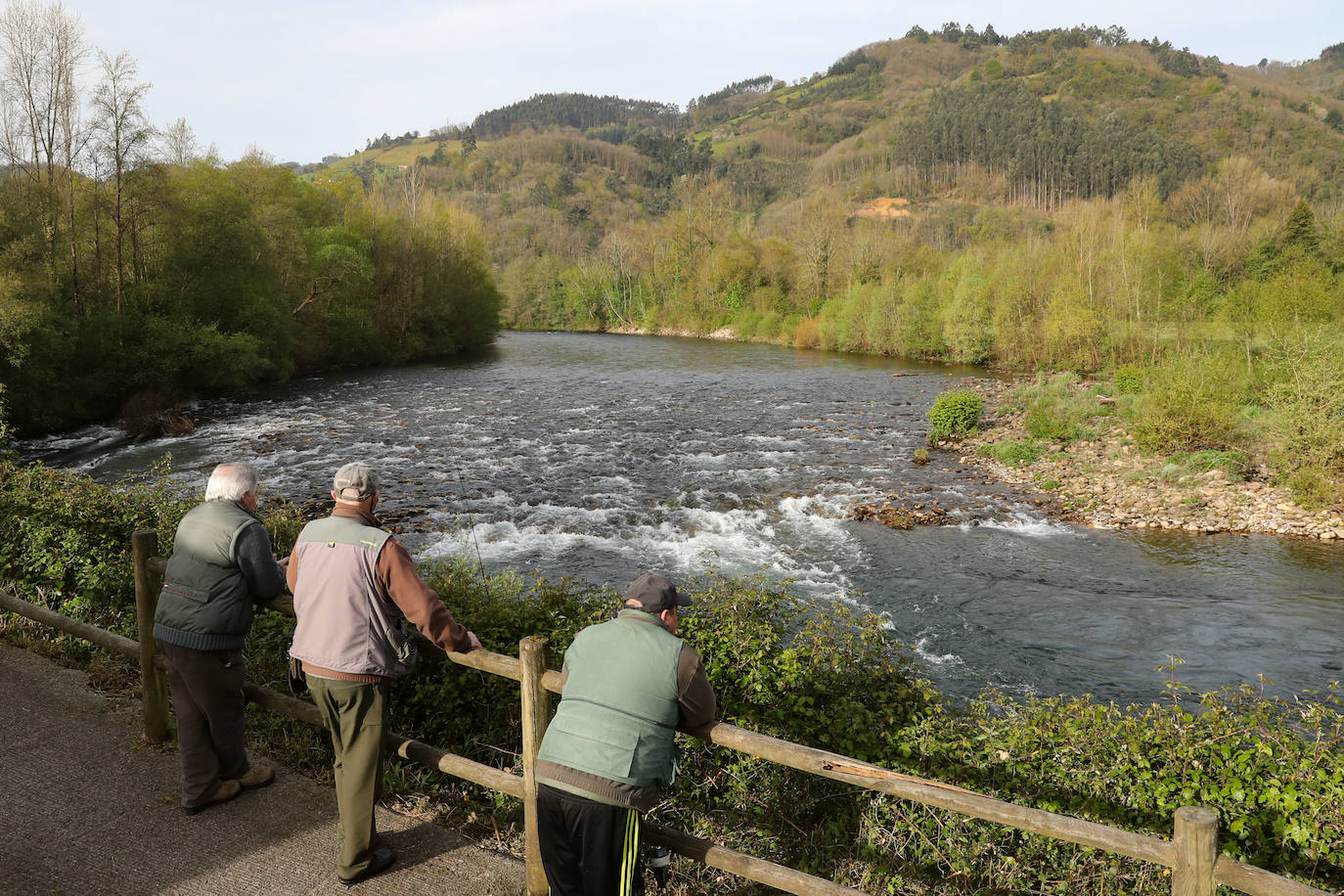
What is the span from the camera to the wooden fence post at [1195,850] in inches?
130

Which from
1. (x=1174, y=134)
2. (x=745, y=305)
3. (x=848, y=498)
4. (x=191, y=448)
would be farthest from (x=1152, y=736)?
(x=1174, y=134)

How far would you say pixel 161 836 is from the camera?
16.9 ft

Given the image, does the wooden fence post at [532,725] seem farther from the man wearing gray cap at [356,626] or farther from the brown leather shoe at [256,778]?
the brown leather shoe at [256,778]

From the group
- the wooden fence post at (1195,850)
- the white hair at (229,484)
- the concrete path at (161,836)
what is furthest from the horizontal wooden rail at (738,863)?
the white hair at (229,484)

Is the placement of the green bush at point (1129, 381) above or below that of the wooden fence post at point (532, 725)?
below

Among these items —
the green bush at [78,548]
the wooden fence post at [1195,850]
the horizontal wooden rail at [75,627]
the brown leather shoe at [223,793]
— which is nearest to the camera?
the wooden fence post at [1195,850]

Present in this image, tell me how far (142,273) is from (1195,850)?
38.6 m

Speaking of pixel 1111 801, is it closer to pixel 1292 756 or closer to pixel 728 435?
pixel 1292 756

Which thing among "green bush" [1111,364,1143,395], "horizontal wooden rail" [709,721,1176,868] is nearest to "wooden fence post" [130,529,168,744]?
"horizontal wooden rail" [709,721,1176,868]

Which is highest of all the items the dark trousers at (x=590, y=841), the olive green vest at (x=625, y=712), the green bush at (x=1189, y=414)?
the olive green vest at (x=625, y=712)

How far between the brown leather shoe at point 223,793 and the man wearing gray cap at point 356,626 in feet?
4.15

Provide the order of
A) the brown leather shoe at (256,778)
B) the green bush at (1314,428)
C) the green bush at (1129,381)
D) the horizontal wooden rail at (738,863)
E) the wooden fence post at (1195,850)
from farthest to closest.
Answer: the green bush at (1129,381), the green bush at (1314,428), the brown leather shoe at (256,778), the horizontal wooden rail at (738,863), the wooden fence post at (1195,850)

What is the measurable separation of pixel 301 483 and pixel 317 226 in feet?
115

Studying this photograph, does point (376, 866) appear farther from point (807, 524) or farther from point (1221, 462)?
point (1221, 462)
